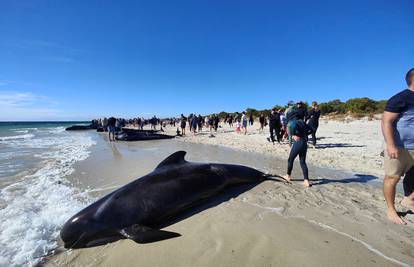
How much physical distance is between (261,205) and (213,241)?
1652mm

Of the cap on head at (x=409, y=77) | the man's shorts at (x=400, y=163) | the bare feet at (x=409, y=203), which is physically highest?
the cap on head at (x=409, y=77)

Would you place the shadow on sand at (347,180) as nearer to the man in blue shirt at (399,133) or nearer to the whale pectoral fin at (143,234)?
the man in blue shirt at (399,133)

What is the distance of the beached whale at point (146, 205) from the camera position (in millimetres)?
3572

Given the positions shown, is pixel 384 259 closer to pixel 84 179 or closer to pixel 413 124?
pixel 413 124

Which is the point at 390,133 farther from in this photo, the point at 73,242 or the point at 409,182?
the point at 73,242

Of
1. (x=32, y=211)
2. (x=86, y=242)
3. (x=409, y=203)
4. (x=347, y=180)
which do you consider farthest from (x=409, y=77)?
(x=32, y=211)

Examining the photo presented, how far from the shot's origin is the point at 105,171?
8594mm

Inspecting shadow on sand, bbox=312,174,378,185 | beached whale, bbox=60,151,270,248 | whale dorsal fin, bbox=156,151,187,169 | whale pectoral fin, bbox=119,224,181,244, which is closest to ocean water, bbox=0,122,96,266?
beached whale, bbox=60,151,270,248

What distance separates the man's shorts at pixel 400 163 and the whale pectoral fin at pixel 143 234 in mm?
3517

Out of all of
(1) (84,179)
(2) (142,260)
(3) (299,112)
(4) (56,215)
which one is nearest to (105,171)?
(1) (84,179)

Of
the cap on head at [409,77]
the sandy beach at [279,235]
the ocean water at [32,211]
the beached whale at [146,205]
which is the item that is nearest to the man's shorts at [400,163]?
the sandy beach at [279,235]

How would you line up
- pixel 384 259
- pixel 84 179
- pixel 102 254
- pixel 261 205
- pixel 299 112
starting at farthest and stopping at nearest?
1. pixel 84 179
2. pixel 299 112
3. pixel 261 205
4. pixel 102 254
5. pixel 384 259

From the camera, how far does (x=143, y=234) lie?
11.2ft

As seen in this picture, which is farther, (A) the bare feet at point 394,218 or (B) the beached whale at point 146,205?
(A) the bare feet at point 394,218
